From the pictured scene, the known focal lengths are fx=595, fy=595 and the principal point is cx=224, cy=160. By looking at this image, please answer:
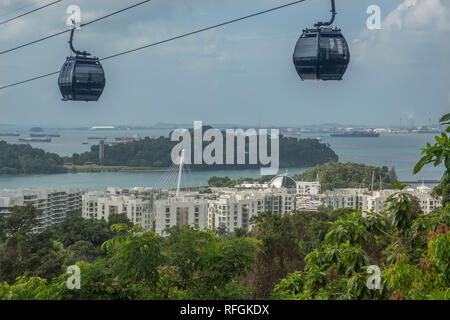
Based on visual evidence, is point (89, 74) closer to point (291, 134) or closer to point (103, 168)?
point (103, 168)

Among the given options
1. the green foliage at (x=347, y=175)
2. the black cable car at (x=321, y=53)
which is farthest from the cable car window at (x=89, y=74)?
the green foliage at (x=347, y=175)

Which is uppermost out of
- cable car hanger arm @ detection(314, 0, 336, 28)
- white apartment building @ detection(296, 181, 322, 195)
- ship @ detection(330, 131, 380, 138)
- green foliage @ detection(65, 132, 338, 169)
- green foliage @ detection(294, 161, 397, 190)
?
ship @ detection(330, 131, 380, 138)

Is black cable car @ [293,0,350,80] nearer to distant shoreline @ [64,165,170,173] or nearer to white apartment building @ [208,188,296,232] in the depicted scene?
white apartment building @ [208,188,296,232]

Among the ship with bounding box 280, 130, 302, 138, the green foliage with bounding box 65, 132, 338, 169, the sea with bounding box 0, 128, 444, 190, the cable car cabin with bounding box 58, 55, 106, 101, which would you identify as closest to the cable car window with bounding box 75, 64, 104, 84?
the cable car cabin with bounding box 58, 55, 106, 101

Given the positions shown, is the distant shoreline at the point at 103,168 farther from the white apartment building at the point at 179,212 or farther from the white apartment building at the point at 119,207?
the white apartment building at the point at 179,212

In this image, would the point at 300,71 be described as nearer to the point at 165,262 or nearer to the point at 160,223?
the point at 165,262
